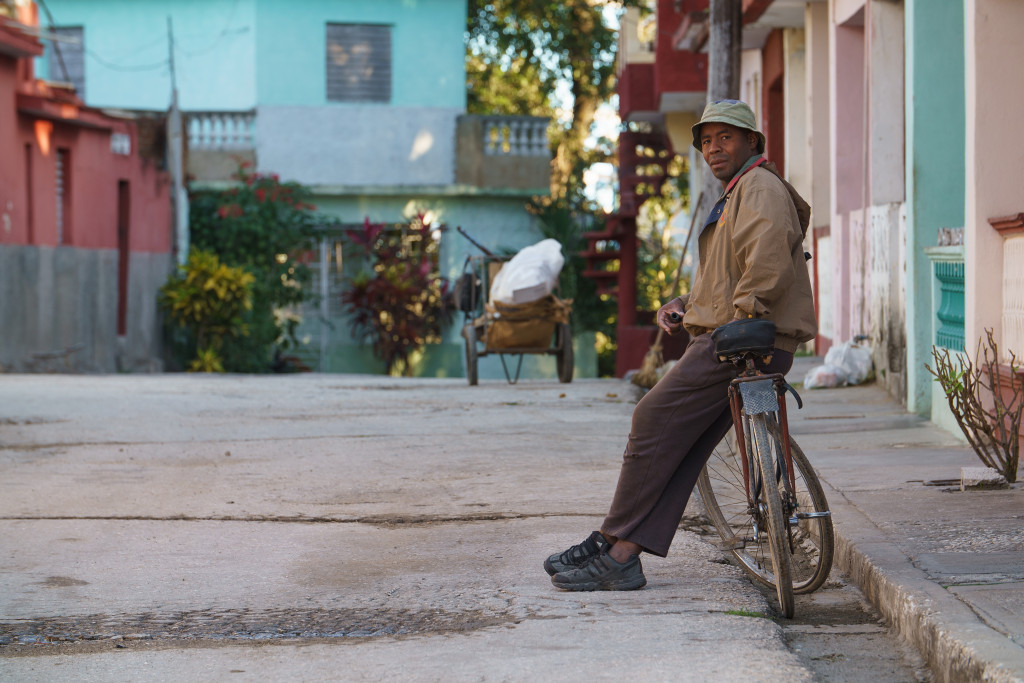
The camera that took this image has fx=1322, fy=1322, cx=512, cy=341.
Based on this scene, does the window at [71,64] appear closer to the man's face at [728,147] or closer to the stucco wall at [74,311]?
the stucco wall at [74,311]

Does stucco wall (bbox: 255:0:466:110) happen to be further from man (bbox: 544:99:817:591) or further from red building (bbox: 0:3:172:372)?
man (bbox: 544:99:817:591)

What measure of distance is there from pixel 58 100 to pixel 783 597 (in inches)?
624

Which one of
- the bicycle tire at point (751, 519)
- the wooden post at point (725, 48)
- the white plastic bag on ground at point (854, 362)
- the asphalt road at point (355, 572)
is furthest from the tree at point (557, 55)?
the bicycle tire at point (751, 519)

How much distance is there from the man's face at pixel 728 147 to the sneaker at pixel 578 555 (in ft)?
4.52

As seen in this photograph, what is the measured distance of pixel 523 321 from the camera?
13.8m

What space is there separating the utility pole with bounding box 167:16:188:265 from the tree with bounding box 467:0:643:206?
7.39 meters

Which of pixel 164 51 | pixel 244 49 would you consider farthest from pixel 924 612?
pixel 164 51

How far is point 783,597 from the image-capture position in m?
4.38

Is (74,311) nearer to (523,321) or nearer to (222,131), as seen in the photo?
(222,131)

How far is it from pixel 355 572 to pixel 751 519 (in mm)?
1531

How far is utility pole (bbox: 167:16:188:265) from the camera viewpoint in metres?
21.1

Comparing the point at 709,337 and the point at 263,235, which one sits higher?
the point at 263,235

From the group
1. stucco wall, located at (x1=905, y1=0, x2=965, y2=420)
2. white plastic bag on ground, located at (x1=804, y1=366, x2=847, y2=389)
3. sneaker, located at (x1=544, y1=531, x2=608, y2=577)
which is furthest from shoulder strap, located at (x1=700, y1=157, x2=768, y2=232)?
white plastic bag on ground, located at (x1=804, y1=366, x2=847, y2=389)

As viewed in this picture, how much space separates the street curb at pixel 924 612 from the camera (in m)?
3.46
